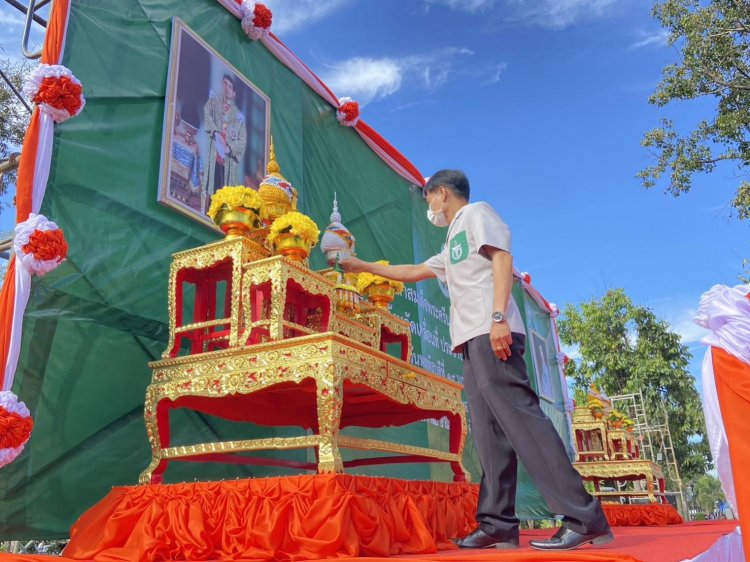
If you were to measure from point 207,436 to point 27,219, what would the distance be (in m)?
1.29

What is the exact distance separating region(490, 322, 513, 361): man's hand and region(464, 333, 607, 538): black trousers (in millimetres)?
35

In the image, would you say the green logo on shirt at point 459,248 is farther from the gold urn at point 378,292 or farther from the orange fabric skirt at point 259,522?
the gold urn at point 378,292

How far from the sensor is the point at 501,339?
1814mm

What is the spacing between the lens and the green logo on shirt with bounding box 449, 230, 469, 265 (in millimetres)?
Answer: 2055

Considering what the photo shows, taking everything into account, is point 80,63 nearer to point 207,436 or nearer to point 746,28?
point 207,436

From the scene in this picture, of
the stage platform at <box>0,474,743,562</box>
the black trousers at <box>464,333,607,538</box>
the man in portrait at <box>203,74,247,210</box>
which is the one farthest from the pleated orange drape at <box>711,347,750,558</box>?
the man in portrait at <box>203,74,247,210</box>

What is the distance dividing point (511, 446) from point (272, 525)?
81 centimetres

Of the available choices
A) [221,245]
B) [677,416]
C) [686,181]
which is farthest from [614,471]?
[677,416]

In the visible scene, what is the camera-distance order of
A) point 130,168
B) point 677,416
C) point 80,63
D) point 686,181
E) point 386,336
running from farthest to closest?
point 677,416, point 686,181, point 386,336, point 130,168, point 80,63

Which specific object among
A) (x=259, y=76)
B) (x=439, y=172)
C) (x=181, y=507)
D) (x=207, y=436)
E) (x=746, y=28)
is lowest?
(x=181, y=507)

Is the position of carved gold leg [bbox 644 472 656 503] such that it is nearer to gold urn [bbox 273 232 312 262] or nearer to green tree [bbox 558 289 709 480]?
gold urn [bbox 273 232 312 262]

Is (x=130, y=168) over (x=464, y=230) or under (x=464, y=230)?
over

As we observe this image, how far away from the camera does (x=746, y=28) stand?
23.9 feet

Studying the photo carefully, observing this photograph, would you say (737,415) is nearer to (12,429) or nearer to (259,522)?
(259,522)
